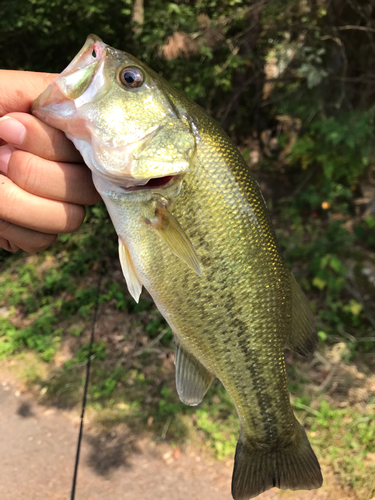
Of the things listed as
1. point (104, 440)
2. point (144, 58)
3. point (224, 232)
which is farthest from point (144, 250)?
point (144, 58)

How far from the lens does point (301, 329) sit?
1622 millimetres

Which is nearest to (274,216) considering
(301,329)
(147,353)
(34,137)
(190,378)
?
(147,353)

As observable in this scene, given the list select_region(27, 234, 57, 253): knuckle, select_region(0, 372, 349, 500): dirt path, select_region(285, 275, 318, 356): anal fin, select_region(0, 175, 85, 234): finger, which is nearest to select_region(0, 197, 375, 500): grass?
select_region(0, 372, 349, 500): dirt path

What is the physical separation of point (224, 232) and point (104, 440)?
3013 millimetres

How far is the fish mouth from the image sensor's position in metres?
1.33

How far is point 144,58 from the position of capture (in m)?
4.11

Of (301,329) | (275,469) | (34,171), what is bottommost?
(275,469)

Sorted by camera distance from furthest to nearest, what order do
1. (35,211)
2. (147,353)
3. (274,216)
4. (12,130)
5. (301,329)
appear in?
(274,216) → (147,353) → (301,329) → (35,211) → (12,130)

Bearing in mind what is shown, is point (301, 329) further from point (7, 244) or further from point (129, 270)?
point (7, 244)

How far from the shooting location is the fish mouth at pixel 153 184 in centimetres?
133

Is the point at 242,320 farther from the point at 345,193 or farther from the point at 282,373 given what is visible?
the point at 345,193

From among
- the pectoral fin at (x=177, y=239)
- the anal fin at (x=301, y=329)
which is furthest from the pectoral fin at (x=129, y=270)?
the anal fin at (x=301, y=329)

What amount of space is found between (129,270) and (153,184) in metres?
0.39

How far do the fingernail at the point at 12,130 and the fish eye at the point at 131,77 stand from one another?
433 millimetres
